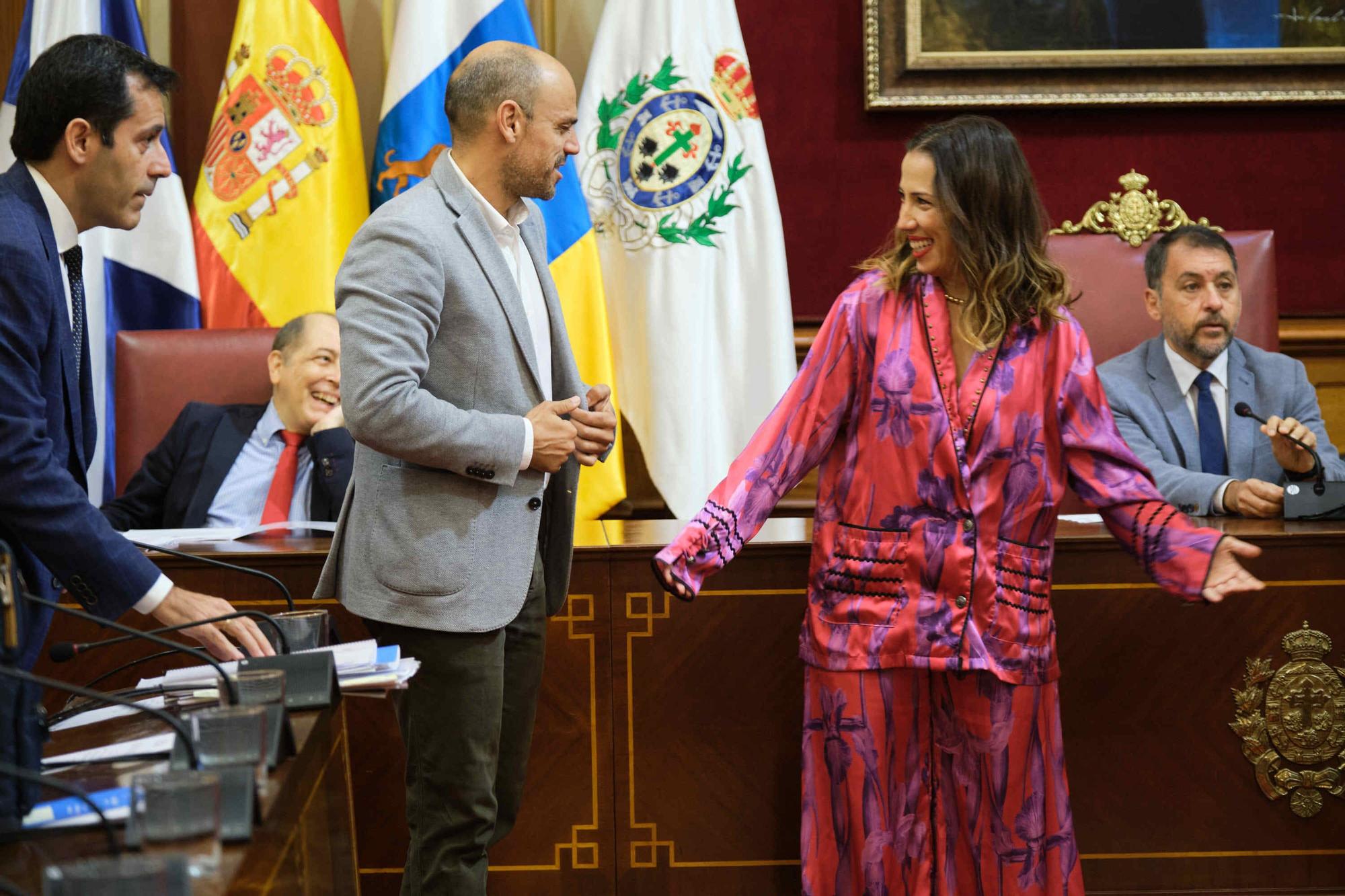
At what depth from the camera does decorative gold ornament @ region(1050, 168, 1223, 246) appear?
417cm

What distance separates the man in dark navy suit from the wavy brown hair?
1.24 metres

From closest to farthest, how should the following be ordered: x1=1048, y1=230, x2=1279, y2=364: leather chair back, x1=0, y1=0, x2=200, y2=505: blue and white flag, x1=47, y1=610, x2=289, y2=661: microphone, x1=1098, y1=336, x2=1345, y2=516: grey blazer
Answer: x1=47, y1=610, x2=289, y2=661: microphone, x1=1098, y1=336, x2=1345, y2=516: grey blazer, x1=1048, y1=230, x2=1279, y2=364: leather chair back, x1=0, y1=0, x2=200, y2=505: blue and white flag

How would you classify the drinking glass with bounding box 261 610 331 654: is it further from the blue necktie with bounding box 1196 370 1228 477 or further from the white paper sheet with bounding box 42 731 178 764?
the blue necktie with bounding box 1196 370 1228 477

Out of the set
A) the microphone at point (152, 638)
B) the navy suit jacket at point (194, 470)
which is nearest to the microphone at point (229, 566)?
the microphone at point (152, 638)

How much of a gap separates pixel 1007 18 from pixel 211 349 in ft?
8.89

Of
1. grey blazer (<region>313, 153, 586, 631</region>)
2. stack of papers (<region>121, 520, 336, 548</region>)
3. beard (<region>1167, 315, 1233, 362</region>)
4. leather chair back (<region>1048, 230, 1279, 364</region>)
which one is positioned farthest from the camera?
leather chair back (<region>1048, 230, 1279, 364</region>)

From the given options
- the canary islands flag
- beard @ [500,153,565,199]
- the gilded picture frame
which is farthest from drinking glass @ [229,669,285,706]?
the gilded picture frame

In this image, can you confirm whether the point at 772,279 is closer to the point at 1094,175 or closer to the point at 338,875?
the point at 1094,175

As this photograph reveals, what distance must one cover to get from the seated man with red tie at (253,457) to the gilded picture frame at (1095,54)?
81.8 inches

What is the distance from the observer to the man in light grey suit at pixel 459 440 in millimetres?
1979

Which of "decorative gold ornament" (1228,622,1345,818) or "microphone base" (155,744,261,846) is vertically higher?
"microphone base" (155,744,261,846)

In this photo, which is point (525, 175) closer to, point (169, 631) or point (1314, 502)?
point (169, 631)

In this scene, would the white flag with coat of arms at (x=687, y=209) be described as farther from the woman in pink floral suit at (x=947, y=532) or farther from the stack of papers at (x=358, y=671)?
the stack of papers at (x=358, y=671)

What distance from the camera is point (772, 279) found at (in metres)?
4.03
